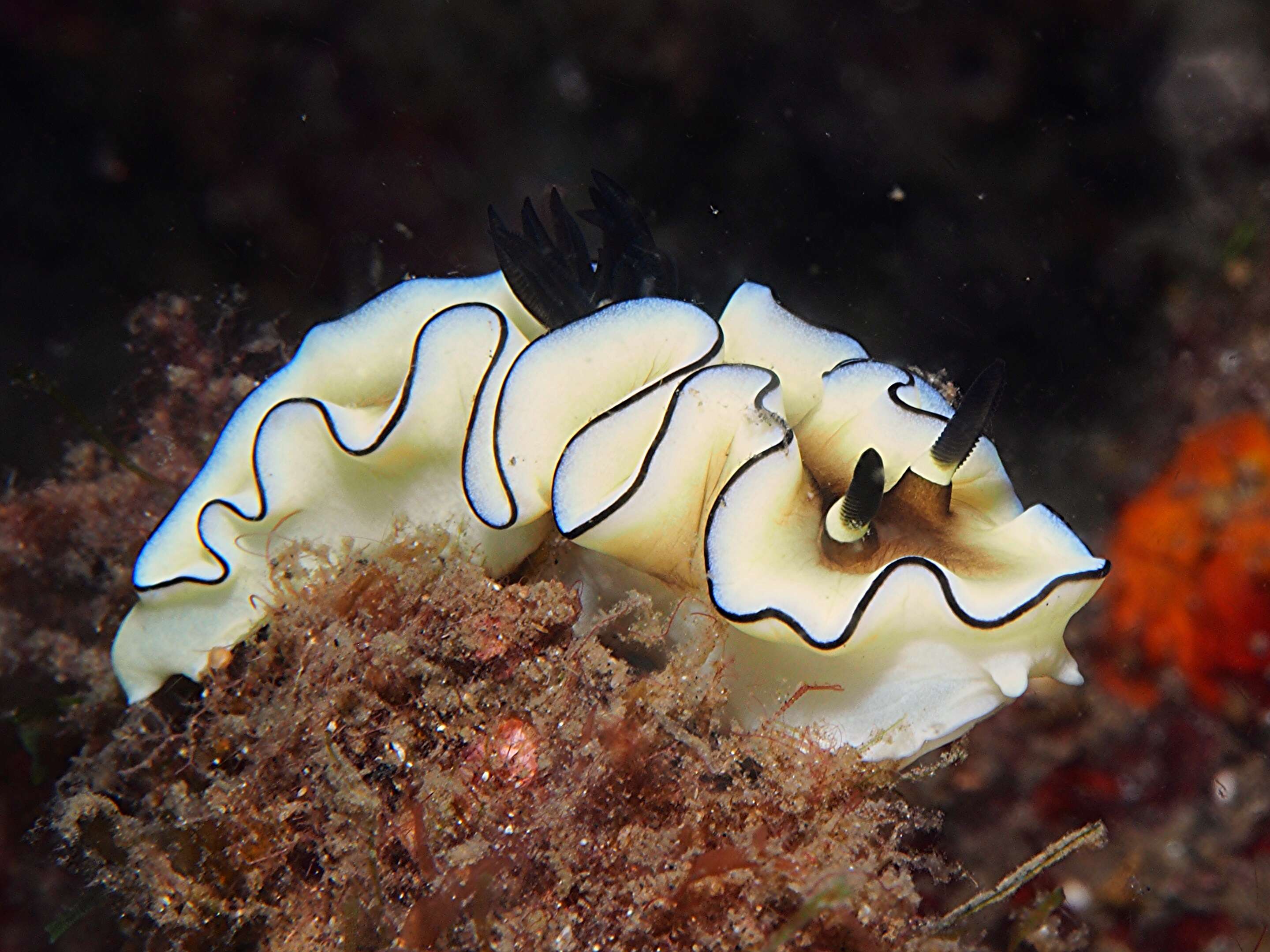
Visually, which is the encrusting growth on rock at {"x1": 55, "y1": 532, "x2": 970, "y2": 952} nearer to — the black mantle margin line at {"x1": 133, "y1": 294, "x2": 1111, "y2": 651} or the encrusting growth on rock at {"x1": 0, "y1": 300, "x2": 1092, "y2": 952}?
the encrusting growth on rock at {"x1": 0, "y1": 300, "x2": 1092, "y2": 952}

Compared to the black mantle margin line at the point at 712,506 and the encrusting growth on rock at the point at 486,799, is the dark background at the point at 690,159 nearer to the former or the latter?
the black mantle margin line at the point at 712,506

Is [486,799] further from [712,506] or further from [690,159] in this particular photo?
[690,159]

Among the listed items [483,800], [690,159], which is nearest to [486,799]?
[483,800]

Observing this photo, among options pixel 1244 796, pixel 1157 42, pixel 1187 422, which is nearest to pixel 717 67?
pixel 1157 42

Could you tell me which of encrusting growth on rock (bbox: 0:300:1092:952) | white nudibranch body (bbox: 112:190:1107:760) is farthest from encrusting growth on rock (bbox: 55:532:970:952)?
white nudibranch body (bbox: 112:190:1107:760)

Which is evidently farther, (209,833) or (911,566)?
(209,833)

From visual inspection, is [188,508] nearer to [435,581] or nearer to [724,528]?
[435,581]
